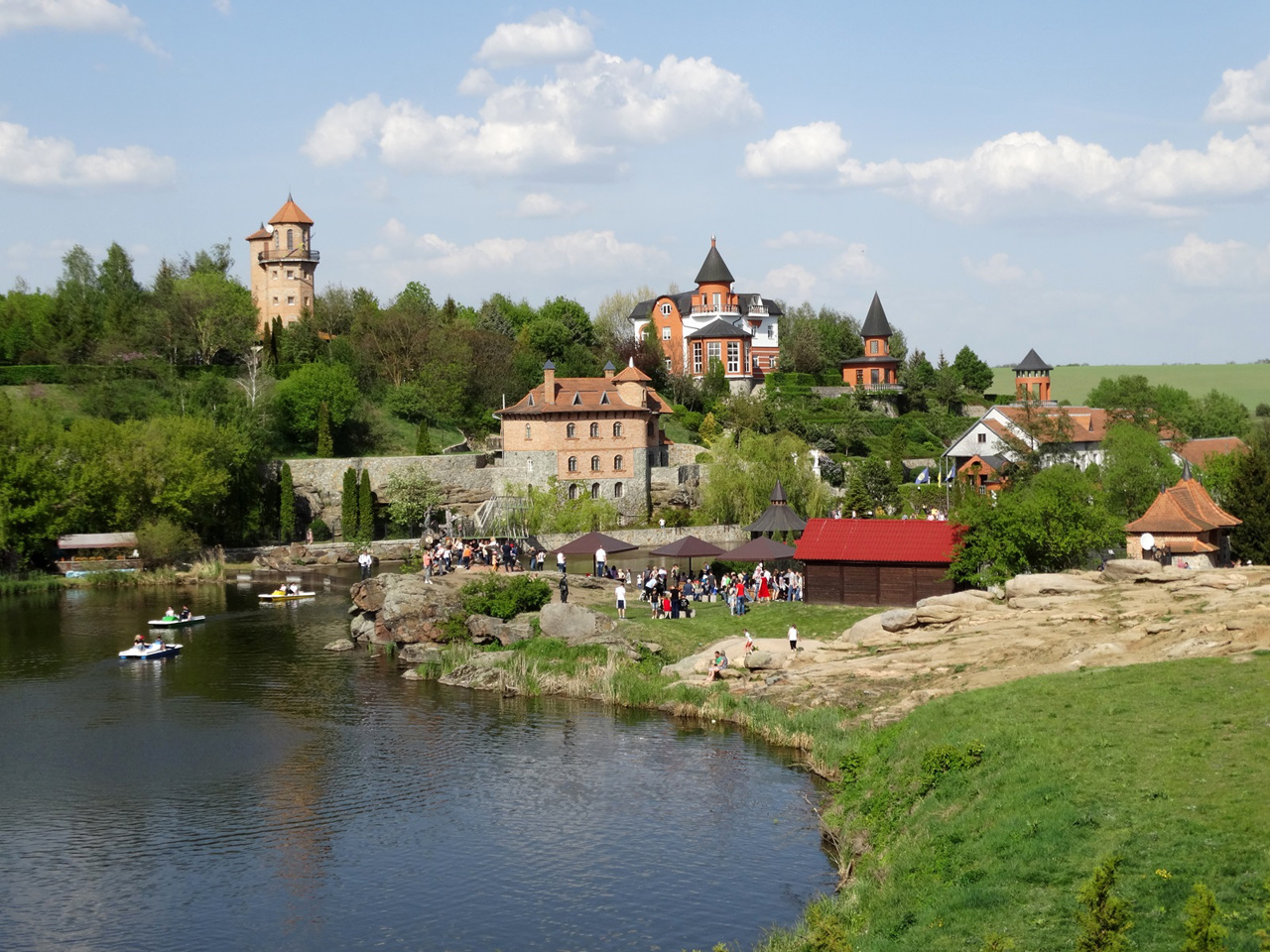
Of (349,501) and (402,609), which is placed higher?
(349,501)

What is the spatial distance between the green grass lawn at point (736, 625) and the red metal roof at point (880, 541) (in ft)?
5.27

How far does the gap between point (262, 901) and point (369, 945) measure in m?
2.61

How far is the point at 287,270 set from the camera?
91.2 m

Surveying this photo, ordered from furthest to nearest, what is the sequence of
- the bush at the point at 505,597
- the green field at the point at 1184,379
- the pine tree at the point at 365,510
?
the green field at the point at 1184,379
the pine tree at the point at 365,510
the bush at the point at 505,597

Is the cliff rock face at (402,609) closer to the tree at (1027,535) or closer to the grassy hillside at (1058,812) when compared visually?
the tree at (1027,535)

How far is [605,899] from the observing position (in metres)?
19.2

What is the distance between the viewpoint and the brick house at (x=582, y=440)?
232 feet

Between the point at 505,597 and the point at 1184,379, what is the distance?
4335 inches

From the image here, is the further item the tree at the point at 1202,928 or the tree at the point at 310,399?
the tree at the point at 310,399

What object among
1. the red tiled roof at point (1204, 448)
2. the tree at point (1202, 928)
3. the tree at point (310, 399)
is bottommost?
the tree at point (1202, 928)

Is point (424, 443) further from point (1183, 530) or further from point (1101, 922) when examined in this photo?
point (1101, 922)

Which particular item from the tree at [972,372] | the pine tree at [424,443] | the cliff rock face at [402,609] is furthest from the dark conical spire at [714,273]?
the cliff rock face at [402,609]

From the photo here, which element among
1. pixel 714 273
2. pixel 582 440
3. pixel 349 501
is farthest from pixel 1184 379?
pixel 349 501

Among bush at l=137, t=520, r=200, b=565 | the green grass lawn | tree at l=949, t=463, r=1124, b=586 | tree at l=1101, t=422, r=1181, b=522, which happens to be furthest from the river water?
tree at l=1101, t=422, r=1181, b=522
